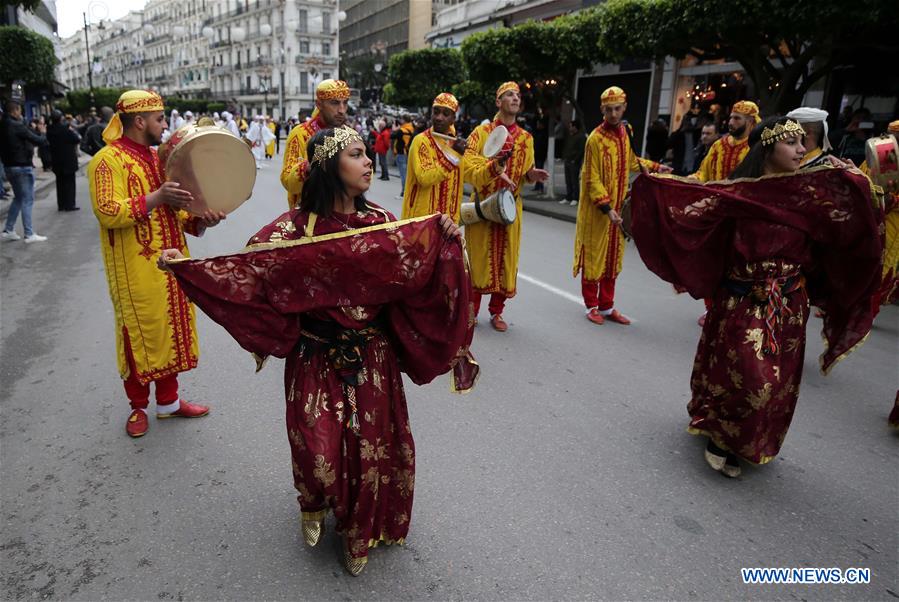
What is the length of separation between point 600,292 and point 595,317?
0.83 ft

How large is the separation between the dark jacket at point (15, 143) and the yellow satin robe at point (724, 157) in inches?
364

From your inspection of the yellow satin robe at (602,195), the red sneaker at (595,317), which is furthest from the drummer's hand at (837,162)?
the red sneaker at (595,317)

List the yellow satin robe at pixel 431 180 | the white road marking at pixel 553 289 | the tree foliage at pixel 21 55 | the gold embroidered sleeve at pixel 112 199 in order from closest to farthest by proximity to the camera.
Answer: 1. the gold embroidered sleeve at pixel 112 199
2. the yellow satin robe at pixel 431 180
3. the white road marking at pixel 553 289
4. the tree foliage at pixel 21 55

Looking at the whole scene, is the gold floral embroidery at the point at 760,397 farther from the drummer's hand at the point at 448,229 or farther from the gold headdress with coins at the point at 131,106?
the gold headdress with coins at the point at 131,106

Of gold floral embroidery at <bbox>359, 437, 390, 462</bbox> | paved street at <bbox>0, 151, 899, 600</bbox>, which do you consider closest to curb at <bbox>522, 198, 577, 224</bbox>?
paved street at <bbox>0, 151, 899, 600</bbox>

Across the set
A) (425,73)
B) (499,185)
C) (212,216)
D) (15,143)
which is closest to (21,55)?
(425,73)

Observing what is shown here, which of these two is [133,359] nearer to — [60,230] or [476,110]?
[60,230]

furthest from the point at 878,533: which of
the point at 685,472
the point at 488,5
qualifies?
the point at 488,5

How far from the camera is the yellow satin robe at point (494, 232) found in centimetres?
533

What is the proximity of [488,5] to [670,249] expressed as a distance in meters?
29.4

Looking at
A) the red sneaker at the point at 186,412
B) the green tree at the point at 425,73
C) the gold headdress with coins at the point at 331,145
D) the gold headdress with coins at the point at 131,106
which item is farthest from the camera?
the green tree at the point at 425,73

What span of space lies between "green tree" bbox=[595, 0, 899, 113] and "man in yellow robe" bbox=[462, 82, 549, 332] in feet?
18.0

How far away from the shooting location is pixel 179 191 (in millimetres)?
3070

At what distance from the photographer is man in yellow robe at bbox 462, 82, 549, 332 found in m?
5.20
